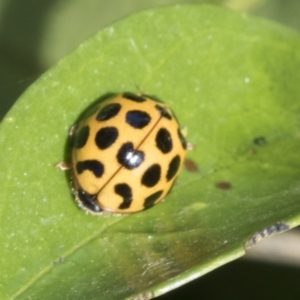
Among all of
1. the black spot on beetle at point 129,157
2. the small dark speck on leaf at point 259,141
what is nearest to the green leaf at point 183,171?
the small dark speck on leaf at point 259,141

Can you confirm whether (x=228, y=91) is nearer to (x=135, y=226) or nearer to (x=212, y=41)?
(x=212, y=41)

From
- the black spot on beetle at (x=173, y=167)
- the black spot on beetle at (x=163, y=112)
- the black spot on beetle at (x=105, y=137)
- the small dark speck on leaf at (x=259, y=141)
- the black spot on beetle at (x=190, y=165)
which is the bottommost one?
the small dark speck on leaf at (x=259, y=141)

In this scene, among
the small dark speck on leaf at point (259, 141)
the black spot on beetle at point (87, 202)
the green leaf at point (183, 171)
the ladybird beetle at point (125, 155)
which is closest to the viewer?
the green leaf at point (183, 171)

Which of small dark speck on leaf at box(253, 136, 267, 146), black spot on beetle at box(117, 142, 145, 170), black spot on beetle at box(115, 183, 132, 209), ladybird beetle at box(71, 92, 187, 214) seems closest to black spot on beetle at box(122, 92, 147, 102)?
ladybird beetle at box(71, 92, 187, 214)

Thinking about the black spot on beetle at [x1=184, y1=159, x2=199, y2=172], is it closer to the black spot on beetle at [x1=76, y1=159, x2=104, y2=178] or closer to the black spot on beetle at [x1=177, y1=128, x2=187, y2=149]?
the black spot on beetle at [x1=177, y1=128, x2=187, y2=149]

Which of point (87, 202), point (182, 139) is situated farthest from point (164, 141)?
point (87, 202)

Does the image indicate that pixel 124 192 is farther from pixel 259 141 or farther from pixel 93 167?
pixel 259 141

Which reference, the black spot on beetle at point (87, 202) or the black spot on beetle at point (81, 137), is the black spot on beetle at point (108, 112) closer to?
the black spot on beetle at point (81, 137)

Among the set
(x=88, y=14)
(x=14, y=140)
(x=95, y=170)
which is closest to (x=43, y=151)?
(x=14, y=140)
